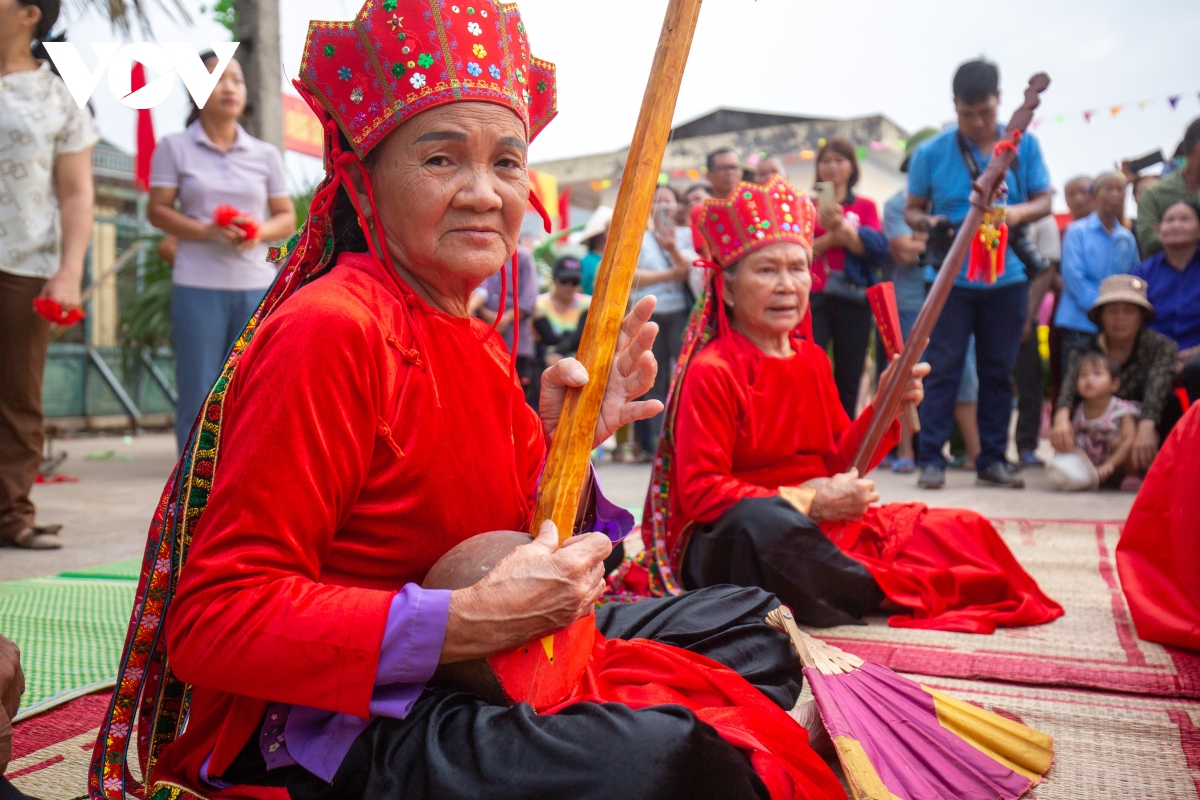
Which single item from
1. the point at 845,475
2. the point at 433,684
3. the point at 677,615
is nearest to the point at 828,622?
the point at 845,475

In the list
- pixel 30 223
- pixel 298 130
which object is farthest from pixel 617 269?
pixel 298 130

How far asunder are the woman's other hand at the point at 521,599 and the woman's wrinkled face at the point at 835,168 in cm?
507

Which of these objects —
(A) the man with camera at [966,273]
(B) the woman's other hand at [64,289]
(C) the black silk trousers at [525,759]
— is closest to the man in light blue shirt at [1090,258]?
(A) the man with camera at [966,273]

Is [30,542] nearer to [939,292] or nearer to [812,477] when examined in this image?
[812,477]

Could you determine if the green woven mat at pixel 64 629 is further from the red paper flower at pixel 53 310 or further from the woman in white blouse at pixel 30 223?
the red paper flower at pixel 53 310

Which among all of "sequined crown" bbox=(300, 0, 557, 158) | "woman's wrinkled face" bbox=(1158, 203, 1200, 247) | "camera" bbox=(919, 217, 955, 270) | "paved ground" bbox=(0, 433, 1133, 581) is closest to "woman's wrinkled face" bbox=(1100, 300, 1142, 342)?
"woman's wrinkled face" bbox=(1158, 203, 1200, 247)

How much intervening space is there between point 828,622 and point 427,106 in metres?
2.16

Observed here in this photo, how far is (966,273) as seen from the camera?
5.42m

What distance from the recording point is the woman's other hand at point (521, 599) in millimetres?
1356

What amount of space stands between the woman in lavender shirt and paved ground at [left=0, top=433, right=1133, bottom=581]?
650 mm

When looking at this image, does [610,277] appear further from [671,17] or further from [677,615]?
[677,615]

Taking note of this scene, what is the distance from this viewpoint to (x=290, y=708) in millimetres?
1453

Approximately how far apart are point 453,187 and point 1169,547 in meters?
2.37

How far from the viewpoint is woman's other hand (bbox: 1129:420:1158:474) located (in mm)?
5762
